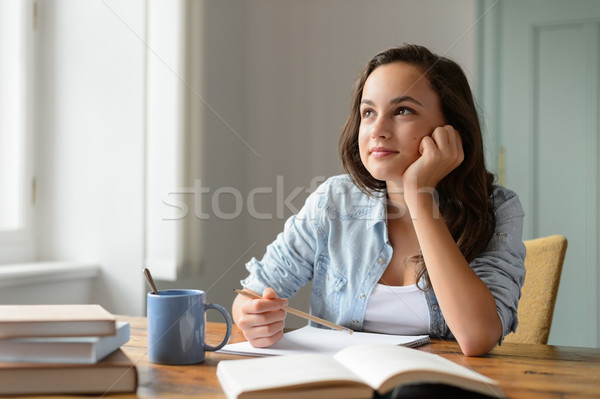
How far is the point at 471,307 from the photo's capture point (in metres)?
1.10

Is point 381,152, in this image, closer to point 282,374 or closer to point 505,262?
point 505,262

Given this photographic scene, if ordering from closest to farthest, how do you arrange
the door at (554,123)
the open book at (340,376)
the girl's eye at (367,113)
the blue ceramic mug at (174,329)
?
1. the open book at (340,376)
2. the blue ceramic mug at (174,329)
3. the girl's eye at (367,113)
4. the door at (554,123)

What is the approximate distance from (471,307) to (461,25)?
1902 mm

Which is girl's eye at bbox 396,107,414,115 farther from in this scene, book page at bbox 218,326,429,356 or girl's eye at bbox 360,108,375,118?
book page at bbox 218,326,429,356

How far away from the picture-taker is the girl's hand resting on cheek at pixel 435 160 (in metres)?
1.27

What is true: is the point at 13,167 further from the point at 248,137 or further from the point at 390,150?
the point at 390,150

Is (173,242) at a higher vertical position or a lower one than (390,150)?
lower

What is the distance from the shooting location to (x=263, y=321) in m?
1.02

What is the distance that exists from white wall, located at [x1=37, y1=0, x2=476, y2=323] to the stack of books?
4.99 ft

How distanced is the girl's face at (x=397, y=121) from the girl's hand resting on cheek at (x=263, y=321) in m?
0.41

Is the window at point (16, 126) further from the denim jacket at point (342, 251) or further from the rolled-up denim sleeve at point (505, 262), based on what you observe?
the rolled-up denim sleeve at point (505, 262)

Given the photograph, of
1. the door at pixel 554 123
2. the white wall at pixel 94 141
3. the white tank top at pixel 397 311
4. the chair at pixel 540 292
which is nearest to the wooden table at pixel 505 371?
the white tank top at pixel 397 311

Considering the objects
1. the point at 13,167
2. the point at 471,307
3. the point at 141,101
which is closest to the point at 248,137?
the point at 141,101

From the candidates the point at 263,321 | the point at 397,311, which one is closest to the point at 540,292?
the point at 397,311
